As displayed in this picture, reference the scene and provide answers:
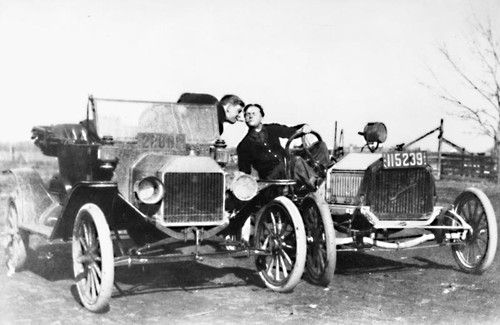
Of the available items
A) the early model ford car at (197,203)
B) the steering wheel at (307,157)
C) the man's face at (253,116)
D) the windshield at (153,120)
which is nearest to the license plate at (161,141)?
the early model ford car at (197,203)

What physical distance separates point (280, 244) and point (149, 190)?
146 centimetres

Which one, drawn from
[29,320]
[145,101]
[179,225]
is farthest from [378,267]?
[29,320]

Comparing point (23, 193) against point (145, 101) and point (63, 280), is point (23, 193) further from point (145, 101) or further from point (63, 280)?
point (145, 101)

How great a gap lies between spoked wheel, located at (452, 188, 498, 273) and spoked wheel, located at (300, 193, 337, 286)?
5.83 feet

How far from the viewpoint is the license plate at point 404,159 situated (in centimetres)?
627

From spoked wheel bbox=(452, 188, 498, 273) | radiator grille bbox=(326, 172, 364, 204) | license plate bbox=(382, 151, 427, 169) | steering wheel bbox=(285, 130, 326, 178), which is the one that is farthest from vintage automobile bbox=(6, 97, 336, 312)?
spoked wheel bbox=(452, 188, 498, 273)

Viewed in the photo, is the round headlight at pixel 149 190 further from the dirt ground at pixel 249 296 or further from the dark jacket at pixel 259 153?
the dark jacket at pixel 259 153

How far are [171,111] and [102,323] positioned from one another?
2.86 m

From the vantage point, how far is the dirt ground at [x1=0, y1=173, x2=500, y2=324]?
15.4ft

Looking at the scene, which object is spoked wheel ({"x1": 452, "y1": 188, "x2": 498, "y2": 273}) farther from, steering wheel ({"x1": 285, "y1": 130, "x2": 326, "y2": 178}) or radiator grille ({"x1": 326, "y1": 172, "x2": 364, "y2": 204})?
steering wheel ({"x1": 285, "y1": 130, "x2": 326, "y2": 178})

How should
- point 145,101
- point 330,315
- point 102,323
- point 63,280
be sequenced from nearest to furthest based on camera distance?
point 102,323
point 330,315
point 63,280
point 145,101

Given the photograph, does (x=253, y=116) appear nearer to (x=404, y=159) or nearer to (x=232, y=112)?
(x=232, y=112)

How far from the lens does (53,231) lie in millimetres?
5480

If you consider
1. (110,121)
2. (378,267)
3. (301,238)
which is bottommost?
(378,267)
